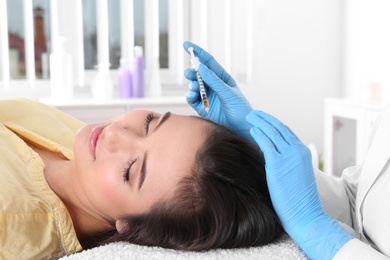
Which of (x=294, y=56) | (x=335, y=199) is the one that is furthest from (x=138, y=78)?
(x=335, y=199)

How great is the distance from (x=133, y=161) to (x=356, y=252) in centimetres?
49

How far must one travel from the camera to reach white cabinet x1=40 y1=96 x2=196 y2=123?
293 cm

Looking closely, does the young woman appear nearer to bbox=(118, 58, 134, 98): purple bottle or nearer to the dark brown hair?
the dark brown hair

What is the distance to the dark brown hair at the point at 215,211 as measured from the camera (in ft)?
3.66

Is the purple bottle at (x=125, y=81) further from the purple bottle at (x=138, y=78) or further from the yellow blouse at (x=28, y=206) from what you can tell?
the yellow blouse at (x=28, y=206)

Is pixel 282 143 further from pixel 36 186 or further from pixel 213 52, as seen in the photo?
pixel 213 52

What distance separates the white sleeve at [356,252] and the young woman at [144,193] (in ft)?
0.54

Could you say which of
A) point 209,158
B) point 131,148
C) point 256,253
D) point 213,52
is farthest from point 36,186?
point 213,52

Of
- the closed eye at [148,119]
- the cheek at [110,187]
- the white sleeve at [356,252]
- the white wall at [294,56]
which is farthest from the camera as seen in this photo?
the white wall at [294,56]

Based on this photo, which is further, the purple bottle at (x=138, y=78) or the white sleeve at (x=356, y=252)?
the purple bottle at (x=138, y=78)

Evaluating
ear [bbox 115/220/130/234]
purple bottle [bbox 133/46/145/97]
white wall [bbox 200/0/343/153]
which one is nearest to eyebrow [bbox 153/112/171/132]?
ear [bbox 115/220/130/234]

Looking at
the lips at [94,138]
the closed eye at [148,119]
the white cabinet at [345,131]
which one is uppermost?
the closed eye at [148,119]

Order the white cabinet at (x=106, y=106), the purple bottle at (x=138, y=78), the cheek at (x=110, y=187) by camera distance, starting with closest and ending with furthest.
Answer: the cheek at (x=110, y=187) < the white cabinet at (x=106, y=106) < the purple bottle at (x=138, y=78)

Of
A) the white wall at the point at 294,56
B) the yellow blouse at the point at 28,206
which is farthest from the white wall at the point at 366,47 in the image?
the yellow blouse at the point at 28,206
